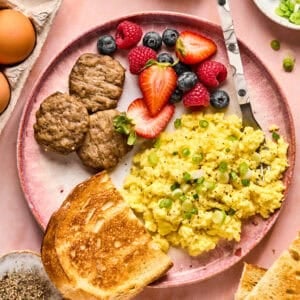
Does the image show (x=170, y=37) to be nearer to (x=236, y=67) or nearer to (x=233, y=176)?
(x=236, y=67)

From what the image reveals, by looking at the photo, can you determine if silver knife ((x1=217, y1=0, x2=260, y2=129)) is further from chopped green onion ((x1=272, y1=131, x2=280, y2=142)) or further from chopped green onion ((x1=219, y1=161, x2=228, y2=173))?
chopped green onion ((x1=219, y1=161, x2=228, y2=173))

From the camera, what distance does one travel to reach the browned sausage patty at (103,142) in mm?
3281

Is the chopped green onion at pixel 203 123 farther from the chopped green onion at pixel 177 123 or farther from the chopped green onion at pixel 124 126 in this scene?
the chopped green onion at pixel 124 126

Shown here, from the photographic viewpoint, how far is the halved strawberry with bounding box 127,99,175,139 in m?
3.29

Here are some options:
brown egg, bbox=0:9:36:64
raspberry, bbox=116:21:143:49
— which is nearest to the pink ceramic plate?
raspberry, bbox=116:21:143:49

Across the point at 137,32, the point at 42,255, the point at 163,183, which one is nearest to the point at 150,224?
the point at 163,183

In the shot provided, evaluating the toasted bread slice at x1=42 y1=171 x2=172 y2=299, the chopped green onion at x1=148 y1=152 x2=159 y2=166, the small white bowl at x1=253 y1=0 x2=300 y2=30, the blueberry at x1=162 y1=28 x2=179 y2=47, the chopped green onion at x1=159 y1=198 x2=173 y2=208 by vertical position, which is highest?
the small white bowl at x1=253 y1=0 x2=300 y2=30

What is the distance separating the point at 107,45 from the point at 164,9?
24 centimetres

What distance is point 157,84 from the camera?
3266mm

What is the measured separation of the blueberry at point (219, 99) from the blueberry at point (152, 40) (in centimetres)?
23

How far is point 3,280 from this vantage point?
3422 mm

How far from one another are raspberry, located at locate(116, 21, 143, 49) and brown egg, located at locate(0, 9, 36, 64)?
267 millimetres

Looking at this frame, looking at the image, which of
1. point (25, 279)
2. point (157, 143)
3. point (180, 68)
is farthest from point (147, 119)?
point (25, 279)

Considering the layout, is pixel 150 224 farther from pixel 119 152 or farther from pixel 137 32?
pixel 137 32
